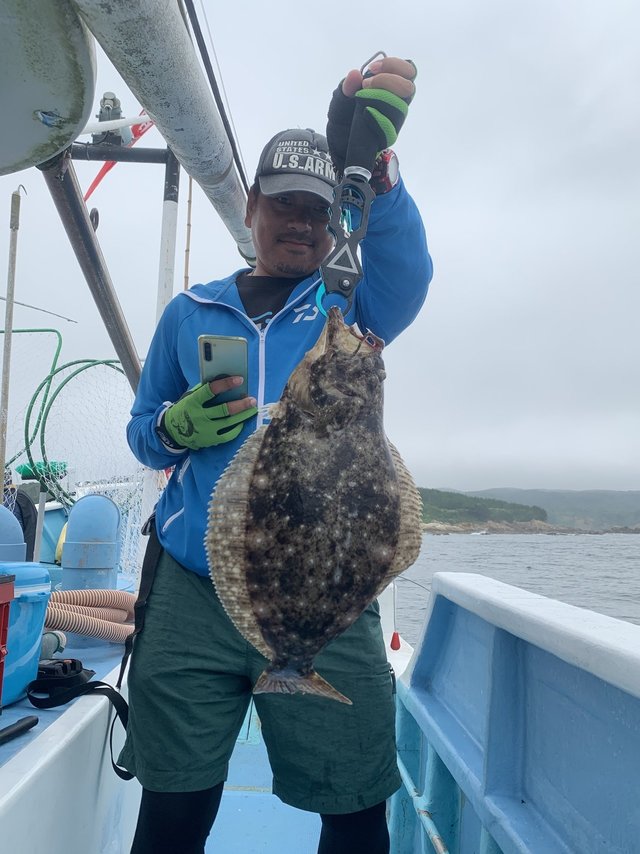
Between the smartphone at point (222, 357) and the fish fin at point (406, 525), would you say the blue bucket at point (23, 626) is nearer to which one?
the smartphone at point (222, 357)

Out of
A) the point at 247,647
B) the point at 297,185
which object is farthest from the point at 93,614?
the point at 297,185

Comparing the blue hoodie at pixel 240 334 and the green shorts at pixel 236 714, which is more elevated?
the blue hoodie at pixel 240 334

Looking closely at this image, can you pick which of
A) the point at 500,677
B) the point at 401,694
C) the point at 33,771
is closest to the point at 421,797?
the point at 401,694

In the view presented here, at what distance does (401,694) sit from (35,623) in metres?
2.09

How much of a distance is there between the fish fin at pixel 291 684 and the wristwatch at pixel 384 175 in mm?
1629

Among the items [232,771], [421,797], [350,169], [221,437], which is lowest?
[232,771]

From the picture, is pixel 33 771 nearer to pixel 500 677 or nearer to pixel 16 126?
pixel 500 677

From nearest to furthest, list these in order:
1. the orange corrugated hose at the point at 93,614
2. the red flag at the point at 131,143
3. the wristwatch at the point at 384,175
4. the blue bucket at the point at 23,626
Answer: the wristwatch at the point at 384,175 → the blue bucket at the point at 23,626 → the orange corrugated hose at the point at 93,614 → the red flag at the point at 131,143

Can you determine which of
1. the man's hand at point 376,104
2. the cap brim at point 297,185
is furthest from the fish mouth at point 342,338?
the cap brim at point 297,185

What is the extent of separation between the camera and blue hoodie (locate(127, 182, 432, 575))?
2264mm

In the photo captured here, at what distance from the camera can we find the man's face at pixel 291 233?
2529 mm

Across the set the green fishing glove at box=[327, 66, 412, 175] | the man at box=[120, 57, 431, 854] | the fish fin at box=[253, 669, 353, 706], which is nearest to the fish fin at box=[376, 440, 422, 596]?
the fish fin at box=[253, 669, 353, 706]

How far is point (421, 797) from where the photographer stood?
305 cm

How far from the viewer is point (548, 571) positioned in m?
16.9
